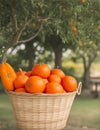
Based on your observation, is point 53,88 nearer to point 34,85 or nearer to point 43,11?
point 34,85

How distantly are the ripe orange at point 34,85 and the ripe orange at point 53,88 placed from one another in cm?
4

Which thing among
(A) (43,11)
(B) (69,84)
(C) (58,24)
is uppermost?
(A) (43,11)

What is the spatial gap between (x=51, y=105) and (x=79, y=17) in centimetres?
290

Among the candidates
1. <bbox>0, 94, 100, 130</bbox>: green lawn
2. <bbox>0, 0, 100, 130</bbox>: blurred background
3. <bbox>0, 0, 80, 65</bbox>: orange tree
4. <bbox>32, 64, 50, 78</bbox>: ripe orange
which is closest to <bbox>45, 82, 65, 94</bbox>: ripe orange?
<bbox>32, 64, 50, 78</bbox>: ripe orange

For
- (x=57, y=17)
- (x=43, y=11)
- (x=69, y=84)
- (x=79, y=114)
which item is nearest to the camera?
(x=69, y=84)

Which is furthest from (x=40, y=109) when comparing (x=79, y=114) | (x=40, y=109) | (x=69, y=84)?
(x=79, y=114)

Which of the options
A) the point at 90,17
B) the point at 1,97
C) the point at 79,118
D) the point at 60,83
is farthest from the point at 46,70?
the point at 1,97

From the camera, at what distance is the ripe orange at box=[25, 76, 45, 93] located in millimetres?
3104

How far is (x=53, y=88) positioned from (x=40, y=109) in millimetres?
214

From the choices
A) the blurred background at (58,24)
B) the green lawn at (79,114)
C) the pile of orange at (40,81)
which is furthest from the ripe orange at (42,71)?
the green lawn at (79,114)

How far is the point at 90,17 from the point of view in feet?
18.8

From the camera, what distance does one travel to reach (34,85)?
311 centimetres

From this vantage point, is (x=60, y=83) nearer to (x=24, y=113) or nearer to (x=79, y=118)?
(x=24, y=113)

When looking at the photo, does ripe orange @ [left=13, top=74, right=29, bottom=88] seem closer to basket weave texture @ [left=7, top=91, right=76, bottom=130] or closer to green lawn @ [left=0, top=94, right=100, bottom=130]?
basket weave texture @ [left=7, top=91, right=76, bottom=130]
